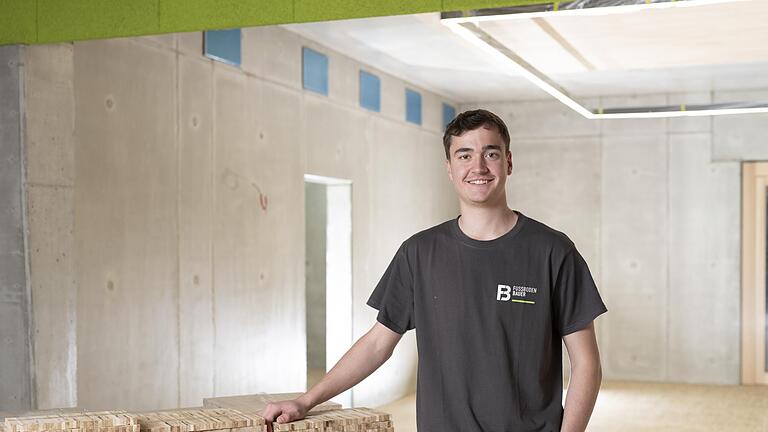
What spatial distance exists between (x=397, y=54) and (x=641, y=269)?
450 centimetres

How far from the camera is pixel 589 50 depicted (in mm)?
8570

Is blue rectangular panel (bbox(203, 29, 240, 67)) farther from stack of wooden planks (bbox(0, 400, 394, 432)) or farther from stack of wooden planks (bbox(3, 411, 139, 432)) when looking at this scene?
stack of wooden planks (bbox(3, 411, 139, 432))

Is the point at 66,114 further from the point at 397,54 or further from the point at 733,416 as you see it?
the point at 733,416

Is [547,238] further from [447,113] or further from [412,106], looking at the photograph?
[447,113]

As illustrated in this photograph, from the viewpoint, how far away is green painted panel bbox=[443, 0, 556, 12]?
3939mm

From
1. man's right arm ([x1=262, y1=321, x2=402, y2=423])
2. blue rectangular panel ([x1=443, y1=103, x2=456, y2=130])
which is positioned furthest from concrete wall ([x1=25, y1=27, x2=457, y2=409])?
blue rectangular panel ([x1=443, y1=103, x2=456, y2=130])

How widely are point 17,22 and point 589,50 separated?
201 inches

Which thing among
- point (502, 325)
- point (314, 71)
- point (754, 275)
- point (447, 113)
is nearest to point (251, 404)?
point (502, 325)

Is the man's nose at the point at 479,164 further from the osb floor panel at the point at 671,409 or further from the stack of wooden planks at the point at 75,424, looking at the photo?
the osb floor panel at the point at 671,409

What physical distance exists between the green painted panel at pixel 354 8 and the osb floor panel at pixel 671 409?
521 cm

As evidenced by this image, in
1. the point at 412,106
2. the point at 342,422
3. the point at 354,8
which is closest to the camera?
the point at 342,422

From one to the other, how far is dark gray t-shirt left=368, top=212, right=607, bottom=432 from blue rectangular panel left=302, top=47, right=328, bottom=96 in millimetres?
6026

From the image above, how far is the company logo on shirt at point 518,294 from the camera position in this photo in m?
2.61

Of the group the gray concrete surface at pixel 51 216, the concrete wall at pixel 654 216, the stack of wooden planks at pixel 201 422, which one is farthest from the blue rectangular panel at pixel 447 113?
the stack of wooden planks at pixel 201 422
